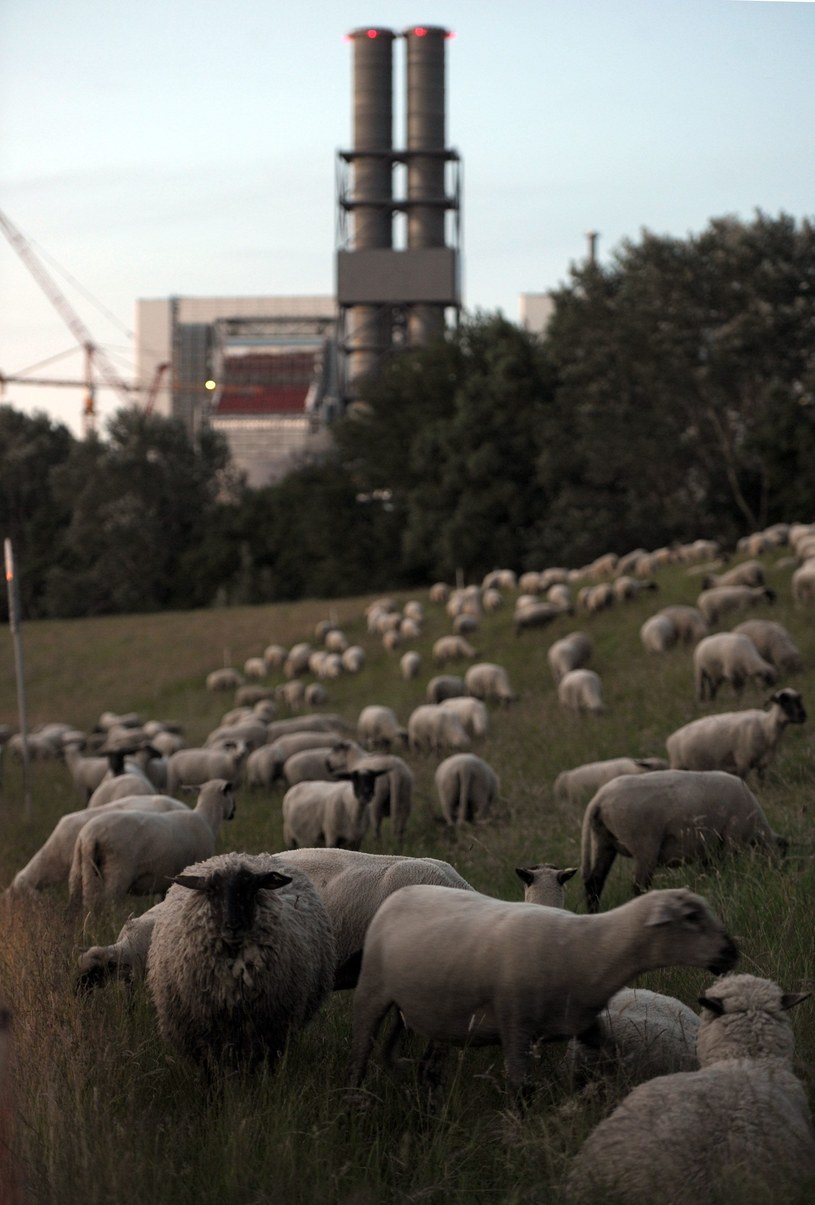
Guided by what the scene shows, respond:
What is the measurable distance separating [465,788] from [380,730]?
7919mm

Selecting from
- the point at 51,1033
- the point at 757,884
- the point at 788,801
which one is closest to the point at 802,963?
the point at 757,884

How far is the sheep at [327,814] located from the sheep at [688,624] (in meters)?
11.3

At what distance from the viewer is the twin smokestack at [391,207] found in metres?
72.9

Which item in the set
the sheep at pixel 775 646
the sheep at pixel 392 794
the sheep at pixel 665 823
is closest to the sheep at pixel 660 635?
the sheep at pixel 775 646

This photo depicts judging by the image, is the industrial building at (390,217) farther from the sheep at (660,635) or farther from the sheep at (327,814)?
the sheep at (327,814)

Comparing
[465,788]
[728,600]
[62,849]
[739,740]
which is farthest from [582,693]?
[62,849]

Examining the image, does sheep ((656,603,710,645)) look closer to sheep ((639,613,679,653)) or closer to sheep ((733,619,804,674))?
sheep ((639,613,679,653))

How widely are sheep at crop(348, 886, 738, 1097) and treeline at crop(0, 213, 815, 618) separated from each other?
36.1 meters

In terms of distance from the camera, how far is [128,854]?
8.91 m

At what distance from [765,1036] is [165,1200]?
217 centimetres

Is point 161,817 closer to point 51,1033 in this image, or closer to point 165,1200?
point 51,1033

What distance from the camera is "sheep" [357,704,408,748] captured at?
19.3 metres

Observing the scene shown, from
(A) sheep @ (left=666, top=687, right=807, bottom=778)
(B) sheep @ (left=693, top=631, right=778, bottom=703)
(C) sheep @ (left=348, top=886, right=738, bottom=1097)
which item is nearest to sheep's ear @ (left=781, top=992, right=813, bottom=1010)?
(C) sheep @ (left=348, top=886, right=738, bottom=1097)

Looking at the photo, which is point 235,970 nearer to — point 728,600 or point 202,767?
point 202,767
